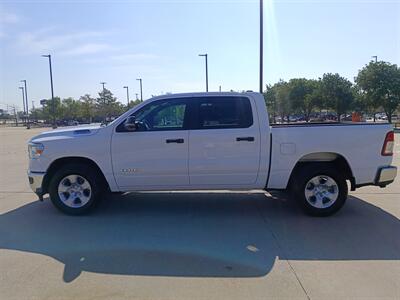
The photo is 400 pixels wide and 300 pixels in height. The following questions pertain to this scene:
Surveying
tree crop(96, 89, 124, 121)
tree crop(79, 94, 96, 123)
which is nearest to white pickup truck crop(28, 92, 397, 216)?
tree crop(96, 89, 124, 121)

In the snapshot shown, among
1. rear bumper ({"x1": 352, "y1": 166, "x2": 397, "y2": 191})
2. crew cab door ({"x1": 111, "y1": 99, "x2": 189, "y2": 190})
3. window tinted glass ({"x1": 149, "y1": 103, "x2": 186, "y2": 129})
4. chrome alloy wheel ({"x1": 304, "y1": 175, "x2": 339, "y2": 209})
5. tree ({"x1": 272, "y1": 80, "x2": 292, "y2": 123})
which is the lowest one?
chrome alloy wheel ({"x1": 304, "y1": 175, "x2": 339, "y2": 209})

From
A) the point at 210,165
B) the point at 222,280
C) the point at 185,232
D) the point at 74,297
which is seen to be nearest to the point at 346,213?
the point at 210,165

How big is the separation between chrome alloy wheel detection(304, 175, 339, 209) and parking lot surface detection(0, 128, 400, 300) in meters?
0.27

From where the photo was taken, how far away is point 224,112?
574 centimetres

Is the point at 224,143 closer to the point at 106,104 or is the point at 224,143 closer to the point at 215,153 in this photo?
the point at 215,153

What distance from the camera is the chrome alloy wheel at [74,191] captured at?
19.3 feet

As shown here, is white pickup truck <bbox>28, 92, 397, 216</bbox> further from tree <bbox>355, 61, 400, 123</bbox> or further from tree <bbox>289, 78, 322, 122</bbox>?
tree <bbox>289, 78, 322, 122</bbox>

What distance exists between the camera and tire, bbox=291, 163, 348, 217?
5.68m

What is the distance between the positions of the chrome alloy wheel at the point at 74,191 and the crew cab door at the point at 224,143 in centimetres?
177

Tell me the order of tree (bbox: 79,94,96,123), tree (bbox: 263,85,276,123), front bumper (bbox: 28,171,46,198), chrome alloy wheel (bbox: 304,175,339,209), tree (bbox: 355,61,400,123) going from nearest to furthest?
chrome alloy wheel (bbox: 304,175,339,209) < front bumper (bbox: 28,171,46,198) < tree (bbox: 355,61,400,123) < tree (bbox: 263,85,276,123) < tree (bbox: 79,94,96,123)

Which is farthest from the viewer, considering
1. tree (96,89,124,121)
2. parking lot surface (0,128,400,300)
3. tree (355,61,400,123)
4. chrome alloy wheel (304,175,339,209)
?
tree (96,89,124,121)

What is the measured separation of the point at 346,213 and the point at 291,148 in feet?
4.92

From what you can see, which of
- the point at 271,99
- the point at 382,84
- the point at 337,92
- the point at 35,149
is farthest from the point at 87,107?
the point at 35,149

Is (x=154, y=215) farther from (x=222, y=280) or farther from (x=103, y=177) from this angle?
(x=222, y=280)
